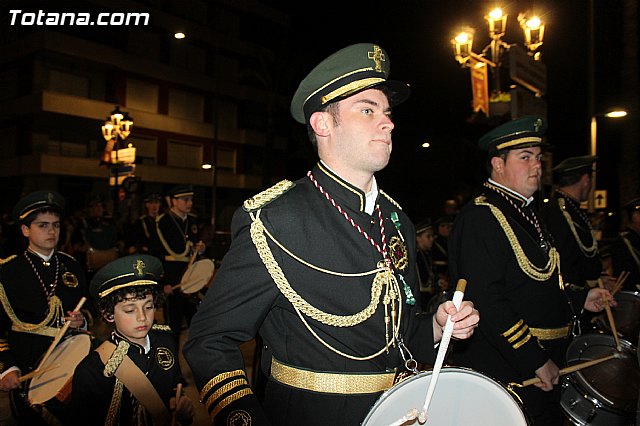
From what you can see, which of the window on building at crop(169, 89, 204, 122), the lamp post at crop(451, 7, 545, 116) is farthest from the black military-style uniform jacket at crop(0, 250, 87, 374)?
the window on building at crop(169, 89, 204, 122)

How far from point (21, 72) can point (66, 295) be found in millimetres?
30313

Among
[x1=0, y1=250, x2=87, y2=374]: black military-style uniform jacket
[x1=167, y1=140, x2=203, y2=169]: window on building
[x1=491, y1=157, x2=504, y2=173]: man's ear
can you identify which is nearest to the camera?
[x1=491, y1=157, x2=504, y2=173]: man's ear

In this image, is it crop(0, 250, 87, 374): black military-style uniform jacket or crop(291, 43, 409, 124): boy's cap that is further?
crop(0, 250, 87, 374): black military-style uniform jacket

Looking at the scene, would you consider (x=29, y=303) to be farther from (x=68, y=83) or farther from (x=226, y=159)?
(x=226, y=159)

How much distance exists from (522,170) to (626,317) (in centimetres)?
174

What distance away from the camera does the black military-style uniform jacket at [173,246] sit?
8.25m

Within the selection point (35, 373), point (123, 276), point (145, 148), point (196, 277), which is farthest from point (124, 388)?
point (145, 148)

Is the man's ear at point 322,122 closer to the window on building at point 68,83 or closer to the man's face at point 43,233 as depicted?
the man's face at point 43,233

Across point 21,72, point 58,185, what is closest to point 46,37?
point 21,72

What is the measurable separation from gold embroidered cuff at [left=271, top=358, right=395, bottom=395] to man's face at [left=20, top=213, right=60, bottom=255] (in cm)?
323

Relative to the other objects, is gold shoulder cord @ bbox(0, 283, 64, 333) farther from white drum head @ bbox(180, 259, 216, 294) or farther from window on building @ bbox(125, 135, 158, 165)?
window on building @ bbox(125, 135, 158, 165)

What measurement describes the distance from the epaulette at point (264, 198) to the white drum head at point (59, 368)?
2302mm

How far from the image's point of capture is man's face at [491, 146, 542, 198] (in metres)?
3.79

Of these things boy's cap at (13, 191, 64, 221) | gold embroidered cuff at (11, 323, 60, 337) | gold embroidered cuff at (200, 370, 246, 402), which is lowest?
gold embroidered cuff at (11, 323, 60, 337)
